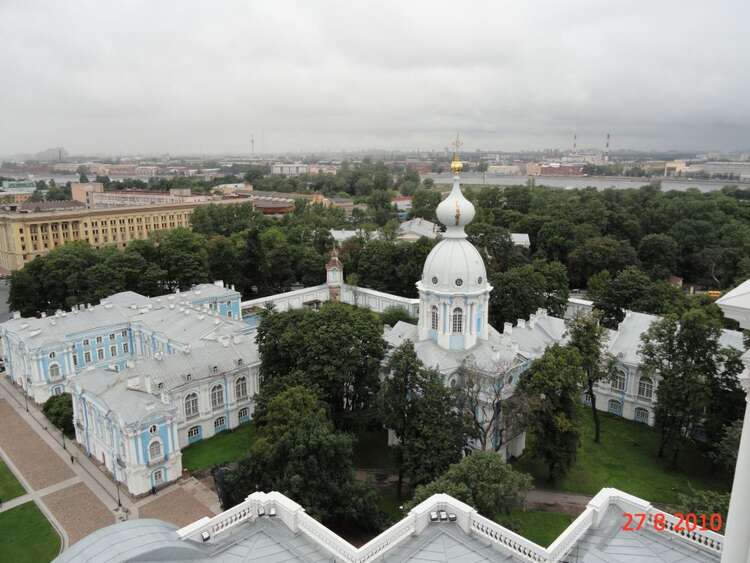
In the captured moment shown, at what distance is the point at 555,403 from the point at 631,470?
748 centimetres

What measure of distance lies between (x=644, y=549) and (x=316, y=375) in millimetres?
17601

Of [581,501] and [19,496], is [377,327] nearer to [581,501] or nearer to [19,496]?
[581,501]

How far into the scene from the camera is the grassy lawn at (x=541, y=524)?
23344 millimetres

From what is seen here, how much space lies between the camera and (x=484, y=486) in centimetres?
1912

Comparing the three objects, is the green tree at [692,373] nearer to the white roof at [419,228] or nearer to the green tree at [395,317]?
the green tree at [395,317]

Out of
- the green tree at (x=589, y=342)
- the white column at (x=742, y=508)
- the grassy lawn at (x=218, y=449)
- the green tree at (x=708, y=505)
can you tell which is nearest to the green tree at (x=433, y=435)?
the green tree at (x=589, y=342)

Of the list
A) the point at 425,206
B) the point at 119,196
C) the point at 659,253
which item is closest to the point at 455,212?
the point at 659,253

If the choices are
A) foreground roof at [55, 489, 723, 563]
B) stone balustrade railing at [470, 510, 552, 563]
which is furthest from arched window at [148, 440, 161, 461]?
stone balustrade railing at [470, 510, 552, 563]

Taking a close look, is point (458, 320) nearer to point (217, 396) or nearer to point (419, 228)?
point (217, 396)

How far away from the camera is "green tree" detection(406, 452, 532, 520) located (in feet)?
61.9

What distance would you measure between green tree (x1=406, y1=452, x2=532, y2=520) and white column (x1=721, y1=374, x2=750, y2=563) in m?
11.5

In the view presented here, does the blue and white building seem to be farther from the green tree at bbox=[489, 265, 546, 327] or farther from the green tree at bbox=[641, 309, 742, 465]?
the green tree at bbox=[641, 309, 742, 465]

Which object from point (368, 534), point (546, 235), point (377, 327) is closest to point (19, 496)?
point (368, 534)

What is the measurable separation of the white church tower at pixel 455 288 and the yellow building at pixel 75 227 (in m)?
72.8
